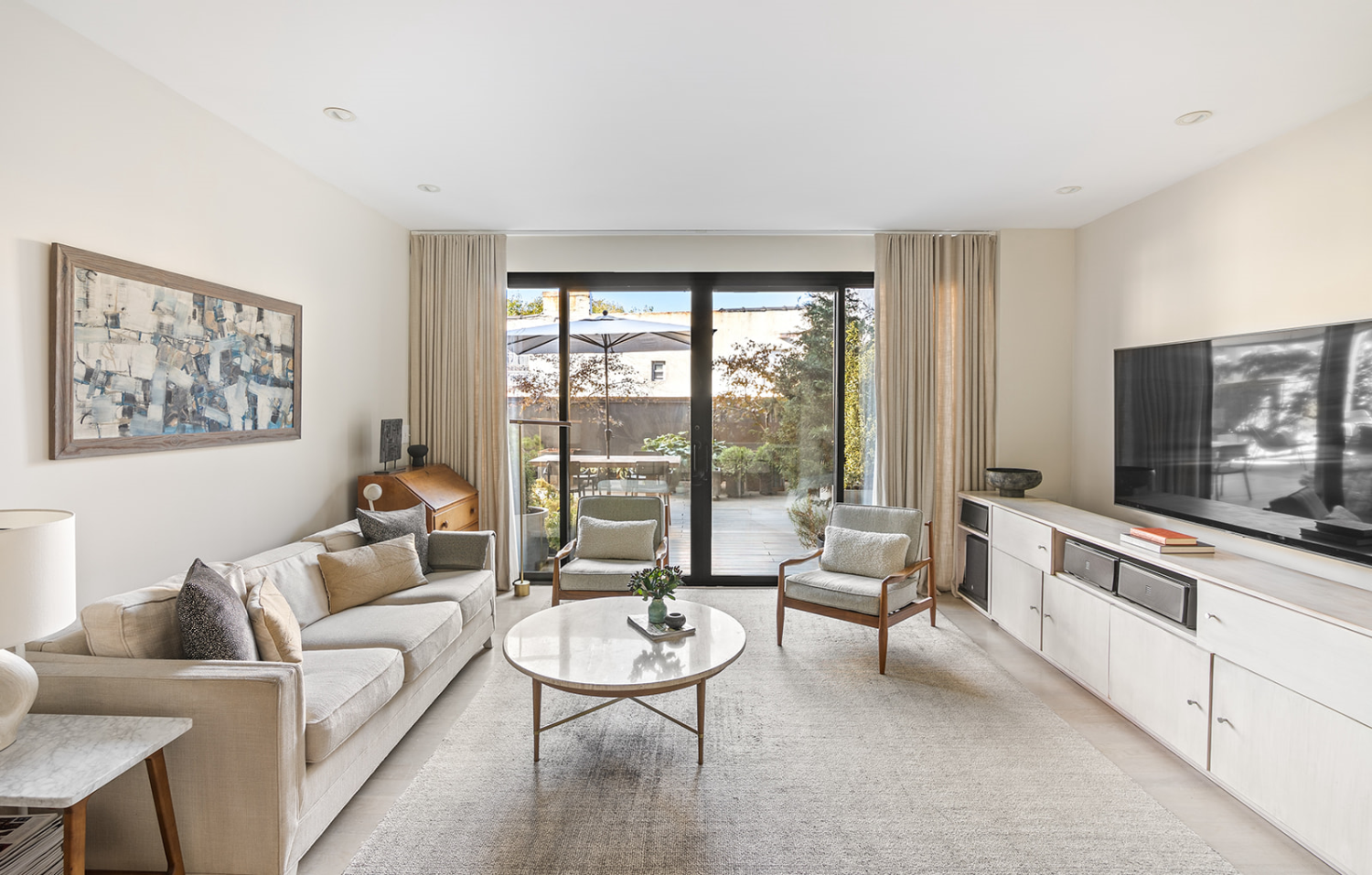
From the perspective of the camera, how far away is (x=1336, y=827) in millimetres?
1919

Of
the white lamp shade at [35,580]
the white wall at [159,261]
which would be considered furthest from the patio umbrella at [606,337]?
the white lamp shade at [35,580]

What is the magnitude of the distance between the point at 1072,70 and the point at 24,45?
11.9 feet

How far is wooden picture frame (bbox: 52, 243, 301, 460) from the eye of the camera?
2.21 metres

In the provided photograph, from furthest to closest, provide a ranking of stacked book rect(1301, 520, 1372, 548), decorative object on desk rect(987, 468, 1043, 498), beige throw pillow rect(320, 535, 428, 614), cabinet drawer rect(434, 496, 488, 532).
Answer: decorative object on desk rect(987, 468, 1043, 498) → cabinet drawer rect(434, 496, 488, 532) → beige throw pillow rect(320, 535, 428, 614) → stacked book rect(1301, 520, 1372, 548)

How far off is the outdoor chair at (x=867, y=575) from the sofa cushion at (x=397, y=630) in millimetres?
1827

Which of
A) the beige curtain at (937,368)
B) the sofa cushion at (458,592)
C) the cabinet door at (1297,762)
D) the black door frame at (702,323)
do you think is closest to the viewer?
the cabinet door at (1297,762)

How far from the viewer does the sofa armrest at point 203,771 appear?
5.86ft

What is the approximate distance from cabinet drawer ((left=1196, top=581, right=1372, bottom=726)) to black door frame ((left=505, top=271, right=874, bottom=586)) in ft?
8.85

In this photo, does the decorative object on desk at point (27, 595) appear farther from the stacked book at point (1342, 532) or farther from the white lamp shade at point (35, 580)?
the stacked book at point (1342, 532)

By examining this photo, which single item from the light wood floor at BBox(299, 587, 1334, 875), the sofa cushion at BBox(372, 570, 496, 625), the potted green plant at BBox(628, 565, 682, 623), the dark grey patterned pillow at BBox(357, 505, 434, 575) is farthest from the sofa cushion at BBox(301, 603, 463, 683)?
the potted green plant at BBox(628, 565, 682, 623)

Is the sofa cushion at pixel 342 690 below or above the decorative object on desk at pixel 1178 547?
below

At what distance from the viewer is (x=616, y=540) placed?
4.16 metres

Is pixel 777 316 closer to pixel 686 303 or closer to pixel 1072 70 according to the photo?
pixel 686 303

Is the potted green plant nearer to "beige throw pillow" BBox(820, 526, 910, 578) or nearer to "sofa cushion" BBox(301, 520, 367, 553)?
"beige throw pillow" BBox(820, 526, 910, 578)
